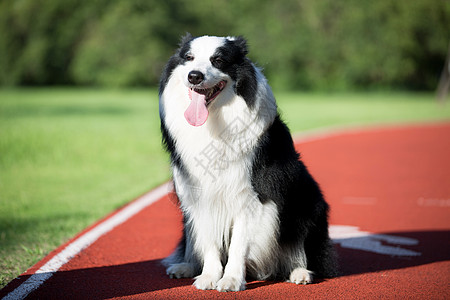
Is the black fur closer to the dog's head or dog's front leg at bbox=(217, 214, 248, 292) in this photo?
dog's front leg at bbox=(217, 214, 248, 292)

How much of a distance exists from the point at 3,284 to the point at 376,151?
420 inches

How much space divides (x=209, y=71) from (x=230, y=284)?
1532 millimetres

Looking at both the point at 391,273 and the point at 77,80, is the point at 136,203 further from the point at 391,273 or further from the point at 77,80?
the point at 77,80

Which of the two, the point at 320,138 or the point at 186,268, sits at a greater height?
the point at 186,268

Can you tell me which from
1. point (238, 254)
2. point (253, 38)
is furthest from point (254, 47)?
point (238, 254)

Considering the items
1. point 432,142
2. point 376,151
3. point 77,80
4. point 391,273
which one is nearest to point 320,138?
point 376,151

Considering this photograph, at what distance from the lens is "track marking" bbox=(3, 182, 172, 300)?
3.83 m

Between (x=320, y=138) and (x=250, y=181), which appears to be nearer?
(x=250, y=181)

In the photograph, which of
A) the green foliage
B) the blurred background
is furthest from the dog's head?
the green foliage

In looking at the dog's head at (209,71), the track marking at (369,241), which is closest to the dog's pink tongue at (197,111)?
the dog's head at (209,71)

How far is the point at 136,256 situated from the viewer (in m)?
4.90

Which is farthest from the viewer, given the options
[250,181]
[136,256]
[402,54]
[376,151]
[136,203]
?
[402,54]

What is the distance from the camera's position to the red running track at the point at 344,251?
3832 mm

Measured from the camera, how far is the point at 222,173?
3.80 metres
